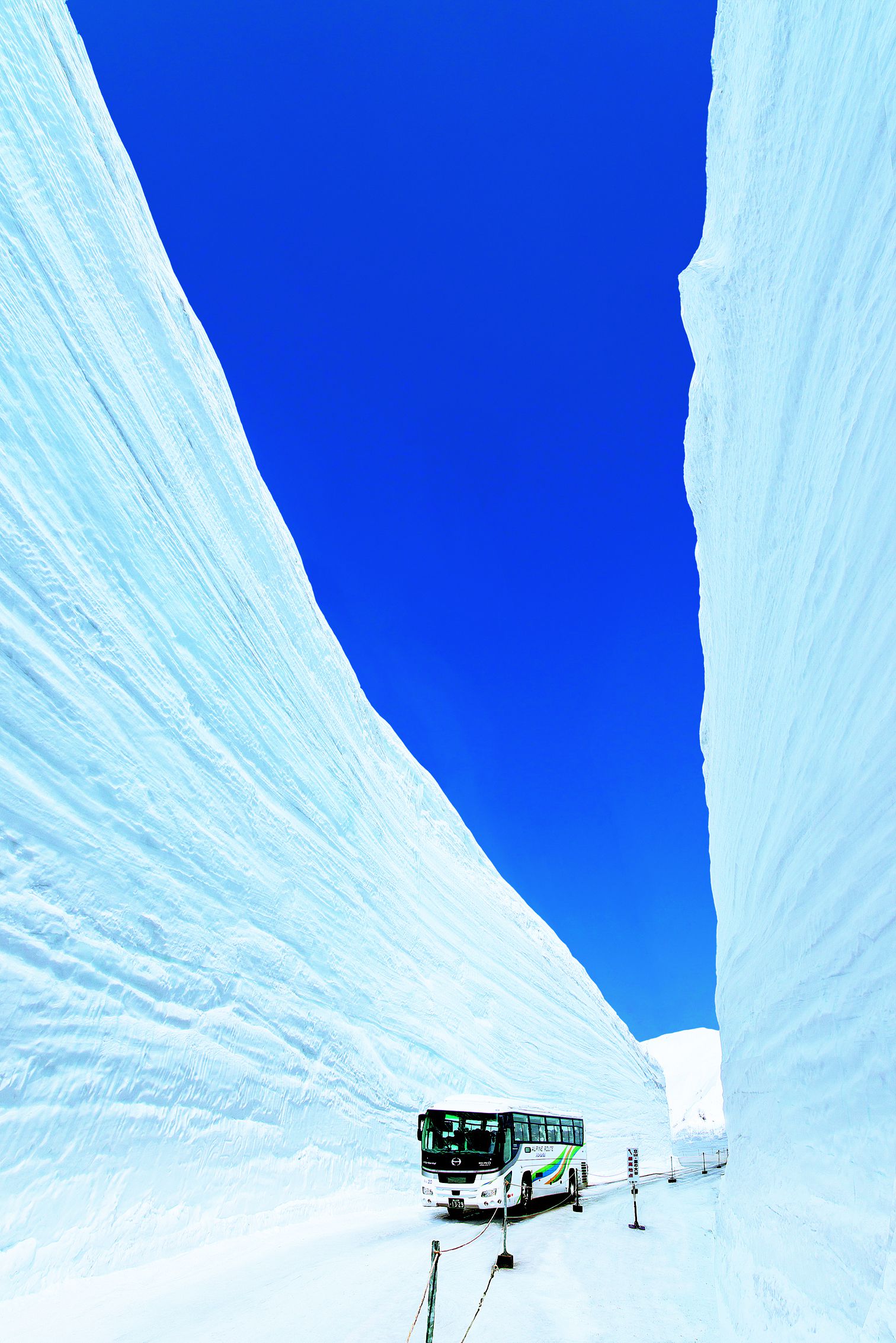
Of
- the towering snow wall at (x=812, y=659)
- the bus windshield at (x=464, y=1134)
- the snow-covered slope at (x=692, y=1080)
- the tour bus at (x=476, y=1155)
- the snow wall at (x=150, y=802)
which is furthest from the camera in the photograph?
the snow-covered slope at (x=692, y=1080)

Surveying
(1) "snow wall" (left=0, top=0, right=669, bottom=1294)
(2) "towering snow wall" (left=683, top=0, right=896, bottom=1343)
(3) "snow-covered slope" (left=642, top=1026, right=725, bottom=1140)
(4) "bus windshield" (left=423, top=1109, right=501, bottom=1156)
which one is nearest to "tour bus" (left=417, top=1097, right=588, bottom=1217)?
(4) "bus windshield" (left=423, top=1109, right=501, bottom=1156)

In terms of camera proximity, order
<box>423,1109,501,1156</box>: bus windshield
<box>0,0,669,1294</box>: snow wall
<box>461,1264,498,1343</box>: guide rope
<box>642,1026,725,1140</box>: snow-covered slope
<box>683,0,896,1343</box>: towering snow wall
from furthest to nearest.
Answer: <box>642,1026,725,1140</box>: snow-covered slope
<box>423,1109,501,1156</box>: bus windshield
<box>0,0,669,1294</box>: snow wall
<box>461,1264,498,1343</box>: guide rope
<box>683,0,896,1343</box>: towering snow wall

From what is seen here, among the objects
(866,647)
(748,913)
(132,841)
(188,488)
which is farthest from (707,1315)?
(188,488)

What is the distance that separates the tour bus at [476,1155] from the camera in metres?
11.3

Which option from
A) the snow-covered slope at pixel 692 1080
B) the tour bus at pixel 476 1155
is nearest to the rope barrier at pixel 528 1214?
the tour bus at pixel 476 1155

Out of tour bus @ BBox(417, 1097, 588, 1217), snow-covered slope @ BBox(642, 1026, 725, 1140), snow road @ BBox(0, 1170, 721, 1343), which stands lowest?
snow road @ BBox(0, 1170, 721, 1343)

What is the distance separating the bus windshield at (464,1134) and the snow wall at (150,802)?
6.27 ft

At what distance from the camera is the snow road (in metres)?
5.54

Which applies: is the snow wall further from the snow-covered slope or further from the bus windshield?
the snow-covered slope

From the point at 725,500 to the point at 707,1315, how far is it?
8.06 metres

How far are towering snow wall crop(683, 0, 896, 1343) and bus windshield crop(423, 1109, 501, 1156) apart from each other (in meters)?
3.89

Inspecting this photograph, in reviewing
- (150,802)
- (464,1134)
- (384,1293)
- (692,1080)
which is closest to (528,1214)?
(464,1134)

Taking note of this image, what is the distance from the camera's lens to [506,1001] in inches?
851

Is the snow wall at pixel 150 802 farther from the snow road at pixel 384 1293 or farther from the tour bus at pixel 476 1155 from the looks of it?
the tour bus at pixel 476 1155
